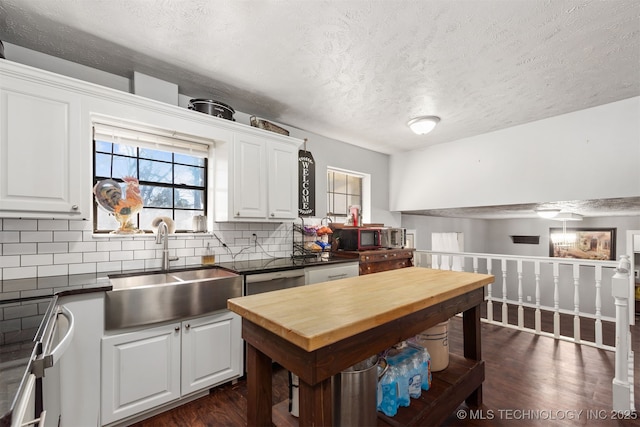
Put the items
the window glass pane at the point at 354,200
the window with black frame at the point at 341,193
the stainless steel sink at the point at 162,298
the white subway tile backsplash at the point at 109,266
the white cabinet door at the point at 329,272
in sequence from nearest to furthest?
the stainless steel sink at the point at 162,298 → the white subway tile backsplash at the point at 109,266 → the white cabinet door at the point at 329,272 → the window with black frame at the point at 341,193 → the window glass pane at the point at 354,200

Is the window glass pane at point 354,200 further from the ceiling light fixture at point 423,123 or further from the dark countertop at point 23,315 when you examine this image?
the dark countertop at point 23,315

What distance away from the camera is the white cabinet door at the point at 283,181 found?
2.83 m

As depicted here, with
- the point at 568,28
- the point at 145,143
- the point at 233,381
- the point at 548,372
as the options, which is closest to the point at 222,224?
the point at 145,143

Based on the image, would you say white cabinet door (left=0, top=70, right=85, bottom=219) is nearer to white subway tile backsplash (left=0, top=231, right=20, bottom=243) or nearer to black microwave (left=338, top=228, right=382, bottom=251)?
white subway tile backsplash (left=0, top=231, right=20, bottom=243)

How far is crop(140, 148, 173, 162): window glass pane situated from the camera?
96.1 inches

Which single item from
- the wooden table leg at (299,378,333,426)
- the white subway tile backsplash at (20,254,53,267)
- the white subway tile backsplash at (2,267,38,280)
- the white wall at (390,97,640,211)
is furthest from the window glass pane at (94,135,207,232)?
the white wall at (390,97,640,211)

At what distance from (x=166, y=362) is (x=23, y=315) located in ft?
2.99

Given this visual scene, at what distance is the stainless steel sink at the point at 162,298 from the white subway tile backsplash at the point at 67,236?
0.40 metres

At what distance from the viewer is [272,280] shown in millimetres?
2385

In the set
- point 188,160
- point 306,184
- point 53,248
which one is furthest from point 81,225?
point 306,184

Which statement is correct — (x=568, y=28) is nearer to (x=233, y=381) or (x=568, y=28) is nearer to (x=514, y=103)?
(x=514, y=103)

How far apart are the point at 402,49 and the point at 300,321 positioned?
193cm

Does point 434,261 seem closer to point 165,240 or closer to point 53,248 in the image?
point 165,240

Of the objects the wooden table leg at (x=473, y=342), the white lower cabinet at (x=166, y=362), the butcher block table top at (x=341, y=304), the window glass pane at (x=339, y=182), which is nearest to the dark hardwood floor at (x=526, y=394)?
the wooden table leg at (x=473, y=342)
